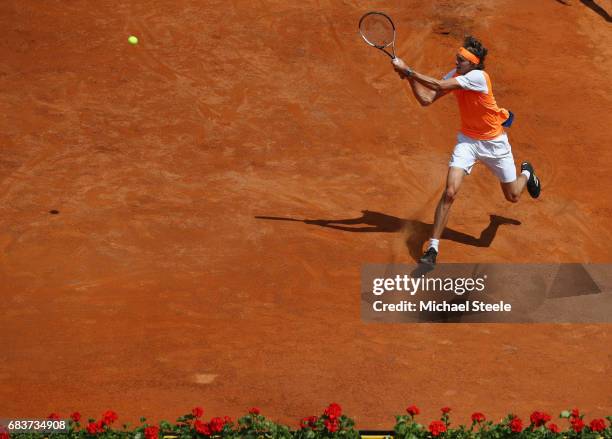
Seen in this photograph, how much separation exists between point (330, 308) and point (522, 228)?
2.93 meters

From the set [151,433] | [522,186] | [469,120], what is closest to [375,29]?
[469,120]

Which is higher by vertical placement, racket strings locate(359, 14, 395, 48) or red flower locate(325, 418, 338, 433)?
racket strings locate(359, 14, 395, 48)

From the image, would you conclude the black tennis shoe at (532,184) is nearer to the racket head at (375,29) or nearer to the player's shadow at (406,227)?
the player's shadow at (406,227)

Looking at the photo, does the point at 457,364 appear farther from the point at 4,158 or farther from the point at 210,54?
the point at 210,54

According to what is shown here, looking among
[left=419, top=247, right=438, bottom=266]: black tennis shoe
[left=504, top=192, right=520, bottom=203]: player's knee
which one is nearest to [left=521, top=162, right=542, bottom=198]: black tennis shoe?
[left=504, top=192, right=520, bottom=203]: player's knee

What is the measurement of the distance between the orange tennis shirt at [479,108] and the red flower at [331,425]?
4280mm

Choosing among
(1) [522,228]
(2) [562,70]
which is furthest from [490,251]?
(2) [562,70]

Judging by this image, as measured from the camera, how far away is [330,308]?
956cm

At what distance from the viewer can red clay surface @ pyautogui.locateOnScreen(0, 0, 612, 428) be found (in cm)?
848

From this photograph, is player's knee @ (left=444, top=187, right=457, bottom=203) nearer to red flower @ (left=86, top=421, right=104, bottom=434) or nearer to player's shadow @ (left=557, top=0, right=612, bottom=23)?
red flower @ (left=86, top=421, right=104, bottom=434)

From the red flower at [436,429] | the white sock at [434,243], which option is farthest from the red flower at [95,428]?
the white sock at [434,243]

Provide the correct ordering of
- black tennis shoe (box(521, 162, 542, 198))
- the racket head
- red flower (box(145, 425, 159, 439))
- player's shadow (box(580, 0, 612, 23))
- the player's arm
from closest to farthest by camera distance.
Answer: red flower (box(145, 425, 159, 439)), the player's arm, black tennis shoe (box(521, 162, 542, 198)), the racket head, player's shadow (box(580, 0, 612, 23))

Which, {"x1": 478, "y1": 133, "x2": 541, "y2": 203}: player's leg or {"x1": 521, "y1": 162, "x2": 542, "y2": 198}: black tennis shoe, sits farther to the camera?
{"x1": 521, "y1": 162, "x2": 542, "y2": 198}: black tennis shoe

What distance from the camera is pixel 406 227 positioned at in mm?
11297
